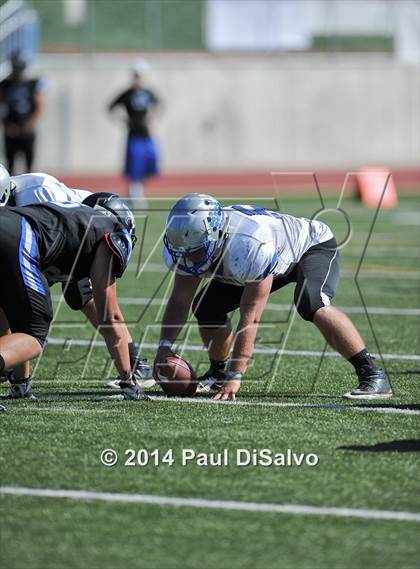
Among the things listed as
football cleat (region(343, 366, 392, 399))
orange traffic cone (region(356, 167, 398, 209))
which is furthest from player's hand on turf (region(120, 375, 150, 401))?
orange traffic cone (region(356, 167, 398, 209))

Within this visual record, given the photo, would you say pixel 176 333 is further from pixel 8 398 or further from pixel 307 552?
pixel 307 552

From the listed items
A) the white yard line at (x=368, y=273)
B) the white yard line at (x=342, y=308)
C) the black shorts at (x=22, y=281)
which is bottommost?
the white yard line at (x=368, y=273)

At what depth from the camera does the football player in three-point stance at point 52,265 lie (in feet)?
17.5

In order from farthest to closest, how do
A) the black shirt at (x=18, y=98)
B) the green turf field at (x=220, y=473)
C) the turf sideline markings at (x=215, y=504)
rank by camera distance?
the black shirt at (x=18, y=98), the turf sideline markings at (x=215, y=504), the green turf field at (x=220, y=473)

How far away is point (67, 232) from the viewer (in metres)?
5.61

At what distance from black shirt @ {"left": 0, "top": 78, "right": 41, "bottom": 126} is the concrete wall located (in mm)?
6692

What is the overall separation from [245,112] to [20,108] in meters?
9.36

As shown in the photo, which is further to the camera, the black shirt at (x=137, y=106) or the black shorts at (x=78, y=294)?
the black shirt at (x=137, y=106)

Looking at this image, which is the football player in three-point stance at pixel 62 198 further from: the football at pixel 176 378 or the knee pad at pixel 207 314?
the knee pad at pixel 207 314

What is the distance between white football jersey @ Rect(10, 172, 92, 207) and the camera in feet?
20.2

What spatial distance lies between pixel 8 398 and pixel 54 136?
19806 mm

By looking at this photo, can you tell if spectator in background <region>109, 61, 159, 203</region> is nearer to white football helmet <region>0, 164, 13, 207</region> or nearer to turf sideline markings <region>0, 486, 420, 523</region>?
white football helmet <region>0, 164, 13, 207</region>

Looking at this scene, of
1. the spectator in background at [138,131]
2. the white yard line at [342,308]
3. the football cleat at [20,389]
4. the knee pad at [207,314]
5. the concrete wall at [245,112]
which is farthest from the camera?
the concrete wall at [245,112]

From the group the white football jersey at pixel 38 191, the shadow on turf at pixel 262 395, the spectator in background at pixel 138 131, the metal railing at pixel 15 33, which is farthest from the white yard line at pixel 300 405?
the metal railing at pixel 15 33
